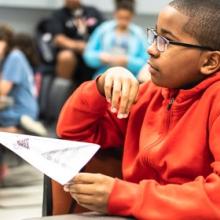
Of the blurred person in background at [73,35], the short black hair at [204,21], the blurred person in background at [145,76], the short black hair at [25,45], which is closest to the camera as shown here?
the short black hair at [204,21]

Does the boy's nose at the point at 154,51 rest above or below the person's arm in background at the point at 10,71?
above

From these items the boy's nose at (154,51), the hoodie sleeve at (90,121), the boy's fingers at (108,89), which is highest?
the boy's nose at (154,51)

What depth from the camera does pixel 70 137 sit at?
60.7 inches

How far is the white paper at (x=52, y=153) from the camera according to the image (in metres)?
1.21

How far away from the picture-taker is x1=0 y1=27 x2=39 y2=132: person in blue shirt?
385 centimetres

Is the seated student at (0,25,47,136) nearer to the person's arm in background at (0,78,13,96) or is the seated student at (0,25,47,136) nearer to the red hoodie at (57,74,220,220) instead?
the person's arm in background at (0,78,13,96)

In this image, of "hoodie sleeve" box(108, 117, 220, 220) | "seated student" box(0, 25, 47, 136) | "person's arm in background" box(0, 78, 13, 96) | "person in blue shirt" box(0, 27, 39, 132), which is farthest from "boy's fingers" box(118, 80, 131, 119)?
"person's arm in background" box(0, 78, 13, 96)

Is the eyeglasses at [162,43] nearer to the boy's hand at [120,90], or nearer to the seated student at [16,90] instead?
the boy's hand at [120,90]

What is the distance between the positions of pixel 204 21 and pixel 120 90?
0.26 m

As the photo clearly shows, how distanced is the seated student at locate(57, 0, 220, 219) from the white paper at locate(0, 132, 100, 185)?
36 millimetres

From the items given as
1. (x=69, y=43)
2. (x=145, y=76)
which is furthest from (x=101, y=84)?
(x=69, y=43)

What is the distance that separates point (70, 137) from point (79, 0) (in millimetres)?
4089

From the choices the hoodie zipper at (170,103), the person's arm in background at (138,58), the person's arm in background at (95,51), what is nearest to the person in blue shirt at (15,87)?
Result: the person's arm in background at (95,51)

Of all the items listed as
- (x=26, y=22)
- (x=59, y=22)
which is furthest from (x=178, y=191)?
(x=26, y=22)
